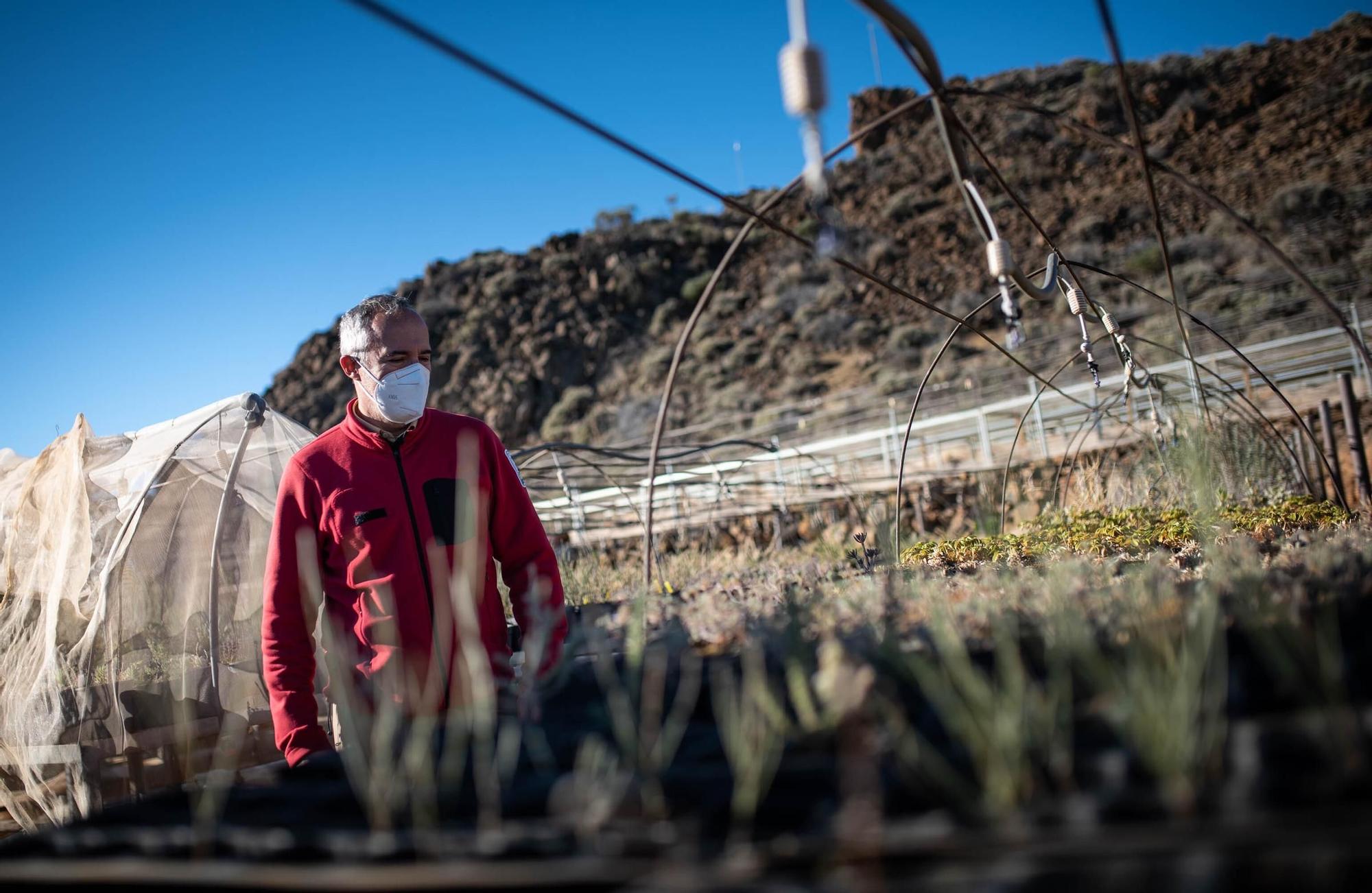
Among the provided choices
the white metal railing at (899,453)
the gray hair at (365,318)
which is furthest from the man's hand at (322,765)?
the white metal railing at (899,453)

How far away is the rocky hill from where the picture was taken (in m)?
26.9

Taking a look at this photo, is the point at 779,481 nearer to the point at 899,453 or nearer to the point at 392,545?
the point at 899,453

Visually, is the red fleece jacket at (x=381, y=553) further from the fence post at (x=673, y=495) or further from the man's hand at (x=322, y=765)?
the fence post at (x=673, y=495)

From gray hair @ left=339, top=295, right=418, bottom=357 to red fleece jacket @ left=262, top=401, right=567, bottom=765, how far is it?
260 millimetres

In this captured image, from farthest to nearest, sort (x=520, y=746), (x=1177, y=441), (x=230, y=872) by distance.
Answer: (x=1177, y=441)
(x=520, y=746)
(x=230, y=872)

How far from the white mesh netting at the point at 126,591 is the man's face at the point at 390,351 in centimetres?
174

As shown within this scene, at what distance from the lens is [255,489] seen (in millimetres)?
4988

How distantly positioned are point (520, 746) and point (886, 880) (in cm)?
85

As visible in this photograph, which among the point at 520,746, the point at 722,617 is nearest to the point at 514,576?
the point at 722,617

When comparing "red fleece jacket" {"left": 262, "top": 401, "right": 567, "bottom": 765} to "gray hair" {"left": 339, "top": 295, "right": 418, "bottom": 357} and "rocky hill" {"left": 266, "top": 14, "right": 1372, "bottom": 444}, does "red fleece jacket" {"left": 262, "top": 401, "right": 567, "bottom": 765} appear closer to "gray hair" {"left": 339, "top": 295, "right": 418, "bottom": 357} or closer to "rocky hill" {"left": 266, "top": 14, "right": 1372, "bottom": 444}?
"gray hair" {"left": 339, "top": 295, "right": 418, "bottom": 357}

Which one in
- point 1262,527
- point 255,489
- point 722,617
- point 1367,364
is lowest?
point 1262,527

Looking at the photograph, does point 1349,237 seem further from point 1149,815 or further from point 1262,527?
point 1149,815

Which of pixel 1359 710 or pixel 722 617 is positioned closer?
pixel 1359 710

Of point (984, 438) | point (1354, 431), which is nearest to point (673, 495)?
point (984, 438)
